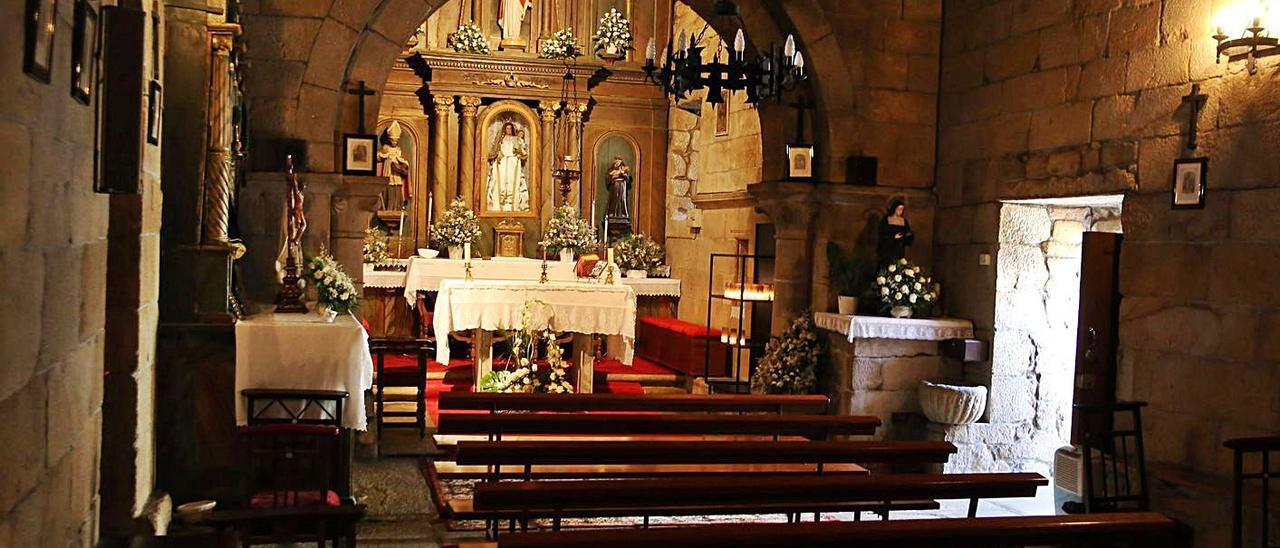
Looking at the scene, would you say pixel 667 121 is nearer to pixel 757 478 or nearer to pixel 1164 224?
pixel 1164 224

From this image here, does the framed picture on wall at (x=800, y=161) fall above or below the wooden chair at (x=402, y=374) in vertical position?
above

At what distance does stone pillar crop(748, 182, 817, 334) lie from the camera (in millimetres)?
8555

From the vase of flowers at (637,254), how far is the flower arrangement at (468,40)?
2.85 meters

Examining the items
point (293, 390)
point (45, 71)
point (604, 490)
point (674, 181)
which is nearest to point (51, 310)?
point (45, 71)

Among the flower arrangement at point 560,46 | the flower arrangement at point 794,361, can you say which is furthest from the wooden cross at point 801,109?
the flower arrangement at point 560,46

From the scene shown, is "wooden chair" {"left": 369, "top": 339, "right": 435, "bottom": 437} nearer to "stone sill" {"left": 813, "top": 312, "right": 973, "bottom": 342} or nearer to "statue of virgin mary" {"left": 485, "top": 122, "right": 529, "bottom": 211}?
"stone sill" {"left": 813, "top": 312, "right": 973, "bottom": 342}

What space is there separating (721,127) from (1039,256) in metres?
5.07

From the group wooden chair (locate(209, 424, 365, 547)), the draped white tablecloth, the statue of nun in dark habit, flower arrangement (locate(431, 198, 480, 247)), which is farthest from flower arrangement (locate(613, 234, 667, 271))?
wooden chair (locate(209, 424, 365, 547))

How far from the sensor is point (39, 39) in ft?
8.48

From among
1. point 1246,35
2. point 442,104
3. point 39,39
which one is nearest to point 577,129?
point 442,104

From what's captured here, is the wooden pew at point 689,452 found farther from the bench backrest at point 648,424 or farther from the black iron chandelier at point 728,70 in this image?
the black iron chandelier at point 728,70

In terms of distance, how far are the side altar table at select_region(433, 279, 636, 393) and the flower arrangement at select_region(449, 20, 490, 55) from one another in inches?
204

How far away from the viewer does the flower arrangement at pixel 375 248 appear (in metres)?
12.6

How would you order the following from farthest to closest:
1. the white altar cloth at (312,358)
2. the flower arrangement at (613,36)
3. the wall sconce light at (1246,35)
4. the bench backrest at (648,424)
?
1. the flower arrangement at (613,36)
2. the white altar cloth at (312,358)
3. the wall sconce light at (1246,35)
4. the bench backrest at (648,424)
